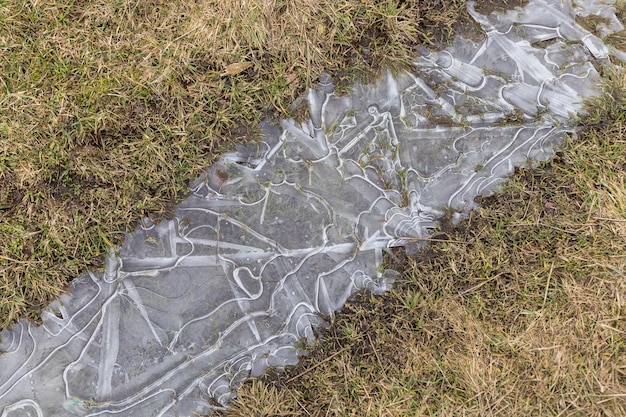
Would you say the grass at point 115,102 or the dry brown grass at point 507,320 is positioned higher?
the grass at point 115,102

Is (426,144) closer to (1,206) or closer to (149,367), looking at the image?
(149,367)

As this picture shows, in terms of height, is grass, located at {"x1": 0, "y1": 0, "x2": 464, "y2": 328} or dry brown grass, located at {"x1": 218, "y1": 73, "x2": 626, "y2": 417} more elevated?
grass, located at {"x1": 0, "y1": 0, "x2": 464, "y2": 328}

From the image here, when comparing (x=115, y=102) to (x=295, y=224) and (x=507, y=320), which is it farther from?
(x=507, y=320)

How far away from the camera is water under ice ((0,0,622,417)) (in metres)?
2.00

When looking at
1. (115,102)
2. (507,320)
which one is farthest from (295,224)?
(507,320)

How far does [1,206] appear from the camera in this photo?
76.3 inches

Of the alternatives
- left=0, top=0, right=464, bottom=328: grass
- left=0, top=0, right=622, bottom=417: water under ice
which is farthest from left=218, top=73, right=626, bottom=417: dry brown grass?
left=0, top=0, right=464, bottom=328: grass

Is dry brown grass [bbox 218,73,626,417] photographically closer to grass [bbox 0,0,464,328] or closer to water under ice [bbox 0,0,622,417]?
water under ice [bbox 0,0,622,417]

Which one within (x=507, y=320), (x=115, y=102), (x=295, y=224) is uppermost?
(x=115, y=102)

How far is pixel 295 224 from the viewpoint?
2.09 metres

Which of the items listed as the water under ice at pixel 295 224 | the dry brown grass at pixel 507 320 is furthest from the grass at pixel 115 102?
the dry brown grass at pixel 507 320

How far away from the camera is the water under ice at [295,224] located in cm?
200

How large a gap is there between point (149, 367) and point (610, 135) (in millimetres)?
2415

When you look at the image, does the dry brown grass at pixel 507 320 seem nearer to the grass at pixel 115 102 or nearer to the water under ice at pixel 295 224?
the water under ice at pixel 295 224
